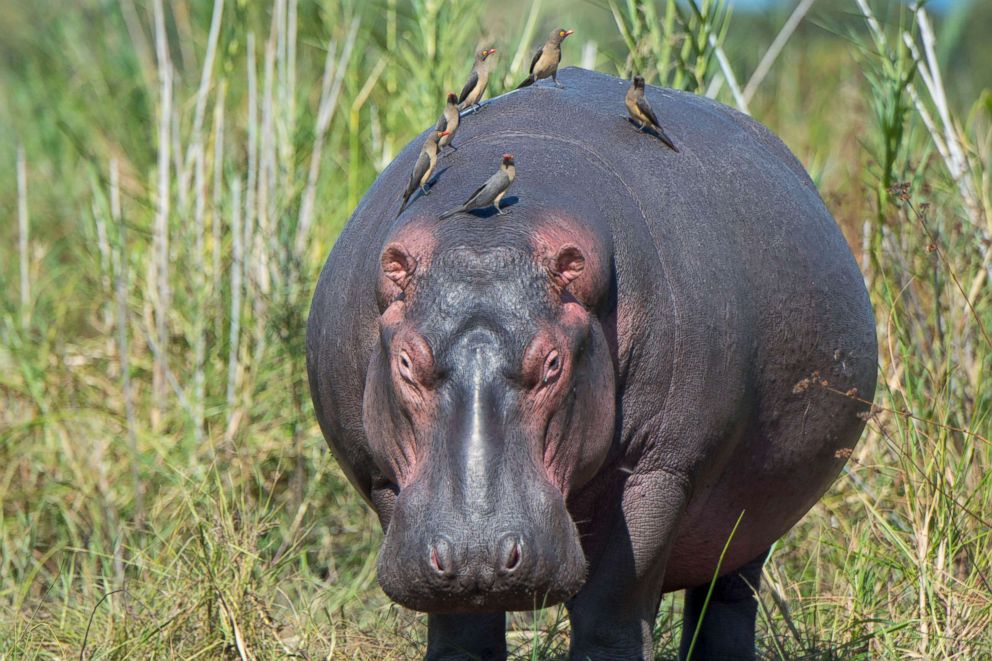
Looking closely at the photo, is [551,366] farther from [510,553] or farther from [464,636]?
[464,636]

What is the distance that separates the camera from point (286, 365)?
5387mm

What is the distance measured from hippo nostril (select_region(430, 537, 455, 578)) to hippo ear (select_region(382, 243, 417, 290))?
0.48m

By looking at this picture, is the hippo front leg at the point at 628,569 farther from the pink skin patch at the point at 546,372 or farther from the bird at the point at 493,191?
the bird at the point at 493,191

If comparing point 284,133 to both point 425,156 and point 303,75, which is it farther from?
point 425,156

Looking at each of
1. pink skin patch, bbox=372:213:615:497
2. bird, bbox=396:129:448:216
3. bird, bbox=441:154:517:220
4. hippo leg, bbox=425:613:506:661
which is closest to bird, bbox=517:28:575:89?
bird, bbox=396:129:448:216

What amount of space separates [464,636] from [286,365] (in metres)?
2.45

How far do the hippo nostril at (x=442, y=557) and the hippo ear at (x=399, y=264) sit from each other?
1.58ft

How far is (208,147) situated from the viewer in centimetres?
625

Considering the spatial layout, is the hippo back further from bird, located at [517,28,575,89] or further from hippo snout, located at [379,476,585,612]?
hippo snout, located at [379,476,585,612]

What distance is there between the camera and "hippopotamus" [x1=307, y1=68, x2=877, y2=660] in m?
2.46

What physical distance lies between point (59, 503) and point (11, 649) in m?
1.74

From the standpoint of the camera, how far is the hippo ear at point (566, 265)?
262cm

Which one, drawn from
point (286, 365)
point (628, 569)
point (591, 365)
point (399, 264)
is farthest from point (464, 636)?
point (286, 365)

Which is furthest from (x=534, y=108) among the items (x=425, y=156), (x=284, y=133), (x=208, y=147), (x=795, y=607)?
(x=208, y=147)
